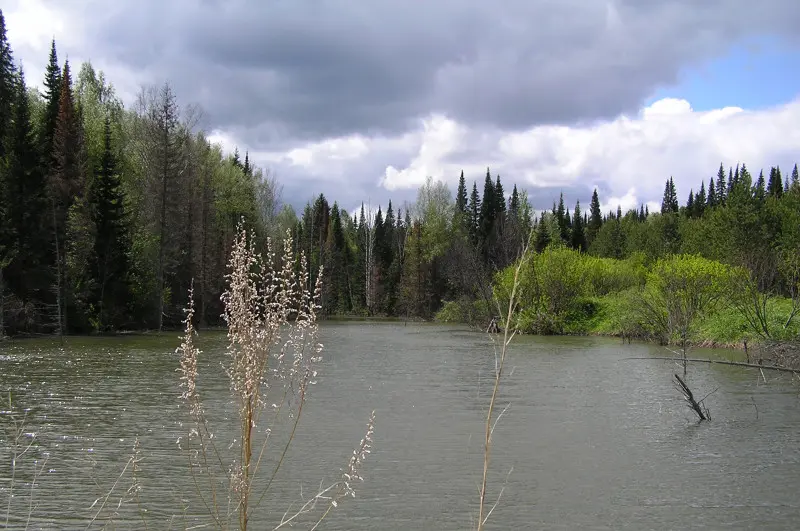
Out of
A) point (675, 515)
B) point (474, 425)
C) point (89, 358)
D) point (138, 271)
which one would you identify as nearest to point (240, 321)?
point (675, 515)

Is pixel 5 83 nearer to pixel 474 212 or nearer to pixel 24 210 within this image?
pixel 24 210

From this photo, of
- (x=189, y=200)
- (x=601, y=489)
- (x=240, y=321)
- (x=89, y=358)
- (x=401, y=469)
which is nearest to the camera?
(x=240, y=321)

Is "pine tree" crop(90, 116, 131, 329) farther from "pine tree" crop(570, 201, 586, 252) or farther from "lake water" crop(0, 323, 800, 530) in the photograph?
"pine tree" crop(570, 201, 586, 252)

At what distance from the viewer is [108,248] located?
37.0 m

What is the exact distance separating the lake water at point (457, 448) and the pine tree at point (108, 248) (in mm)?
17189

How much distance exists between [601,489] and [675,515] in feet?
3.64

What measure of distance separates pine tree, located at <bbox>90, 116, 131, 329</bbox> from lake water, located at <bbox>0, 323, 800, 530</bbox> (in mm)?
17189

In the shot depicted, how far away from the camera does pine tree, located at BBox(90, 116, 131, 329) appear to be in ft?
120

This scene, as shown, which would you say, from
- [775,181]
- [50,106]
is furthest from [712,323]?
[775,181]

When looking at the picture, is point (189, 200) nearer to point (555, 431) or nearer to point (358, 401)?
point (358, 401)

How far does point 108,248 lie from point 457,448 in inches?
1235

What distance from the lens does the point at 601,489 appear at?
873 cm

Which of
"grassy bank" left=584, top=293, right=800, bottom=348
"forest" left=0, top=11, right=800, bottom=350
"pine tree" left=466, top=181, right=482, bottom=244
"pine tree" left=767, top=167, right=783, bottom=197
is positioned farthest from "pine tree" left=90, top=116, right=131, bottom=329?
"pine tree" left=767, top=167, right=783, bottom=197

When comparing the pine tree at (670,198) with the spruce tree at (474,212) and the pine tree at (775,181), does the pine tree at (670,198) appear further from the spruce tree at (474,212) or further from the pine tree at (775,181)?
the spruce tree at (474,212)
